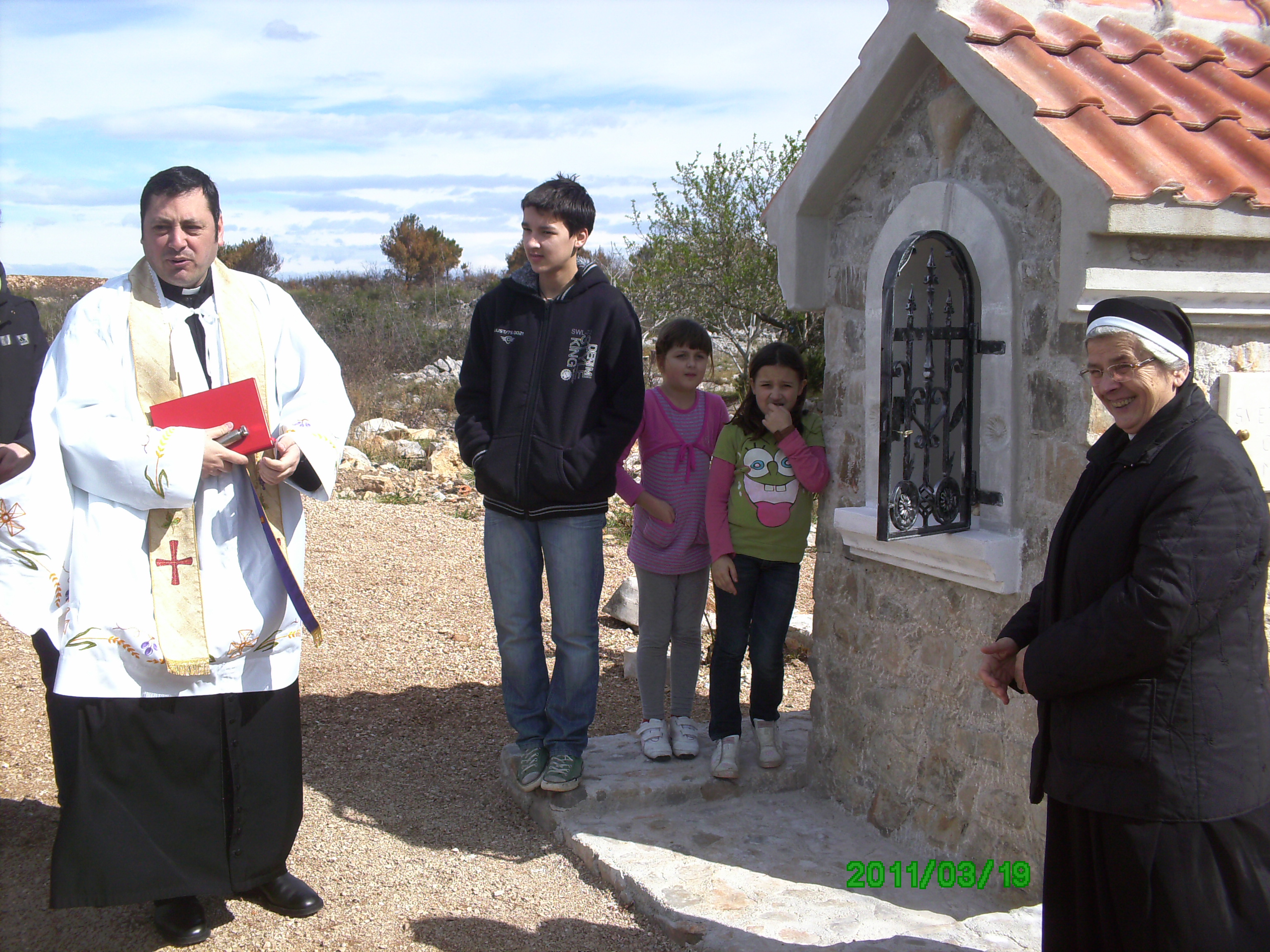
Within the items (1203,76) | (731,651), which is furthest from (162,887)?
(1203,76)

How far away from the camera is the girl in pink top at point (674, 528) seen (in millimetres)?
4027

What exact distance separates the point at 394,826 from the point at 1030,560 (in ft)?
7.87

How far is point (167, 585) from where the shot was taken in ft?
9.80

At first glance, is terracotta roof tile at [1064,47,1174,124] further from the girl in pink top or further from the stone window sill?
the girl in pink top

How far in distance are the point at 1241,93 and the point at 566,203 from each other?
2.11 meters

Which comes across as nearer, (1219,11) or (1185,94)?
(1185,94)

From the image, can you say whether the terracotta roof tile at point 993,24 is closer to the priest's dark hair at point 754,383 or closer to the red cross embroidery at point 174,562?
the priest's dark hair at point 754,383

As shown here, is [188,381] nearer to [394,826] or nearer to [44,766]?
[394,826]

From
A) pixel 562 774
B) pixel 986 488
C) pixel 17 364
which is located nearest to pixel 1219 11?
pixel 986 488

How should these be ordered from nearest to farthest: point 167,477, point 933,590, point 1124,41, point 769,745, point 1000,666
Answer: point 1000,666 → point 167,477 → point 1124,41 → point 933,590 → point 769,745

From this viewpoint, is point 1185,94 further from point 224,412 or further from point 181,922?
point 181,922

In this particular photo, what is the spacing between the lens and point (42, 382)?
298 cm

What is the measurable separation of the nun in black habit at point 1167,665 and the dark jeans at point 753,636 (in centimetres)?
171

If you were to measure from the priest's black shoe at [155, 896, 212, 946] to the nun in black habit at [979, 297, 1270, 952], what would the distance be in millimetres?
2373
